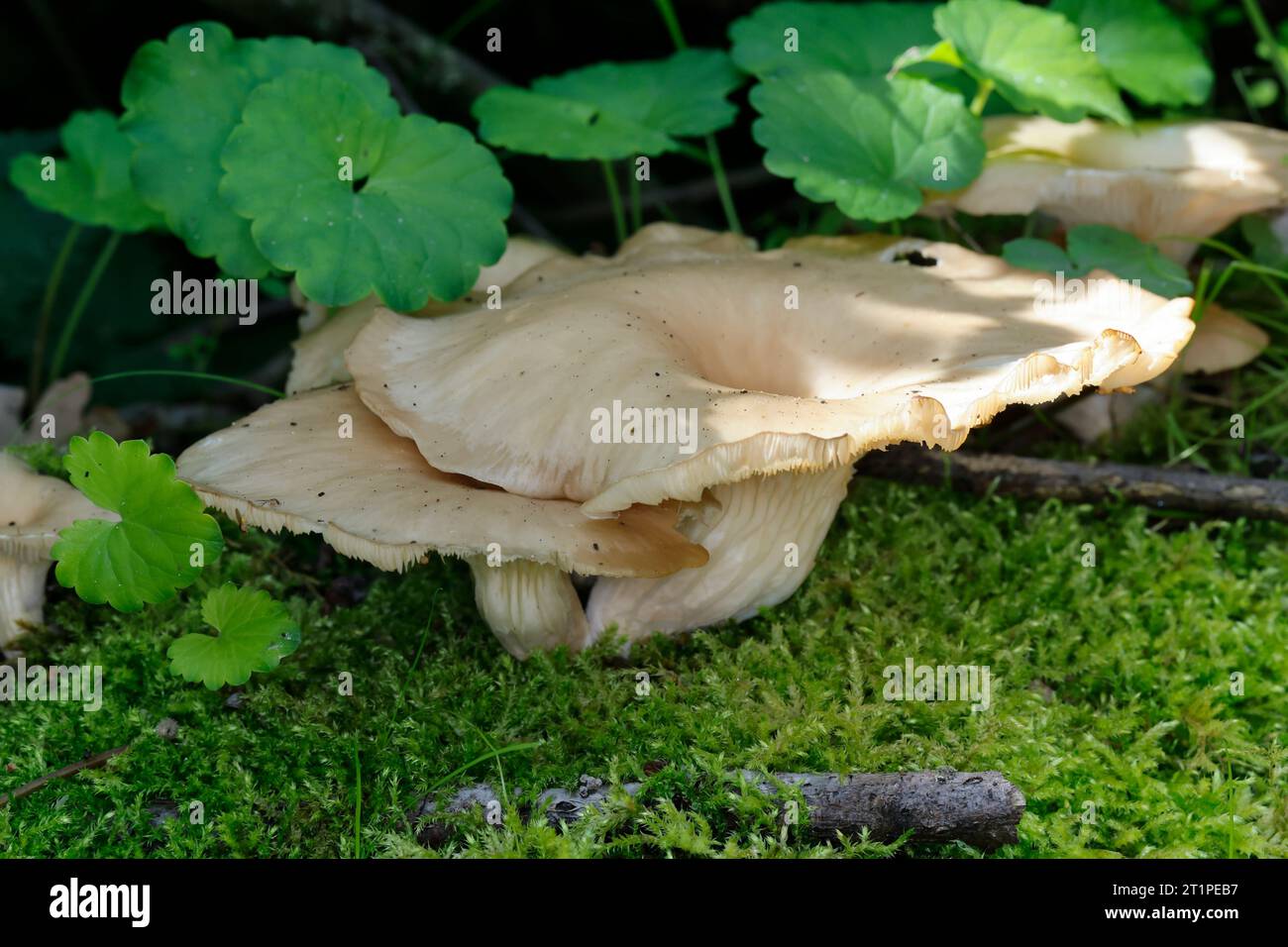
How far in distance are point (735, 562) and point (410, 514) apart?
2.86 feet

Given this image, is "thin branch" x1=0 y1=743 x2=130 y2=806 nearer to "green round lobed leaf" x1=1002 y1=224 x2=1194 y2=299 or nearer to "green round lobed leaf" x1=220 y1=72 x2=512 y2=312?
"green round lobed leaf" x1=220 y1=72 x2=512 y2=312

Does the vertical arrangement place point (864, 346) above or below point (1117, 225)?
below

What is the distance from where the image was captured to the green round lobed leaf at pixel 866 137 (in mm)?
3176

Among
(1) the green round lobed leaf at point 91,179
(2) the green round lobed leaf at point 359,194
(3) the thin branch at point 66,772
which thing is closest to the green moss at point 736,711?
(3) the thin branch at point 66,772

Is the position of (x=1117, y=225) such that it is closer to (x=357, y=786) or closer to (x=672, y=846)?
(x=672, y=846)

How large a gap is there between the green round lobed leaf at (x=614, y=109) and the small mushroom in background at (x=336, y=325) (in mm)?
378

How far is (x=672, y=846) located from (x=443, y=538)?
80 centimetres

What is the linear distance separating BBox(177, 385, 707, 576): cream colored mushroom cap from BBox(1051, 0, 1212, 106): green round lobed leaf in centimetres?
238

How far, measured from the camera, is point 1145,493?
3258 mm

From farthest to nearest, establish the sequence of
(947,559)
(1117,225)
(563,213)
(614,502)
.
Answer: (563,213) → (1117,225) → (947,559) → (614,502)

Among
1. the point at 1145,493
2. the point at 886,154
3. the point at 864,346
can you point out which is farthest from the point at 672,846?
the point at 886,154

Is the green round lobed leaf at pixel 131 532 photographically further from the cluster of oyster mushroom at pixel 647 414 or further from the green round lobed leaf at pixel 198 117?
the green round lobed leaf at pixel 198 117

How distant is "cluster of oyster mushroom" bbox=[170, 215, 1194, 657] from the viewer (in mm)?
2219

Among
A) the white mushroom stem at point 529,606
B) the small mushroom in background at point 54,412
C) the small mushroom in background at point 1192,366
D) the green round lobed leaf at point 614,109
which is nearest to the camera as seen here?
the white mushroom stem at point 529,606
